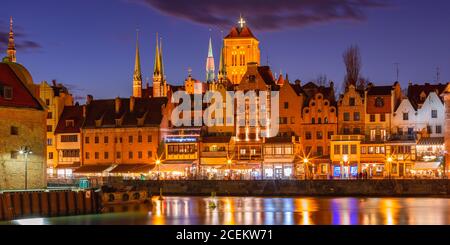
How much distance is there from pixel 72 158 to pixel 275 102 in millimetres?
24859

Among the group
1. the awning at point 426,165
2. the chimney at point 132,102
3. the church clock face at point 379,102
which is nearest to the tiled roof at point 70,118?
the chimney at point 132,102

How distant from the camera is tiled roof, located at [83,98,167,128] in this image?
101000 mm

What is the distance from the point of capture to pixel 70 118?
105 metres

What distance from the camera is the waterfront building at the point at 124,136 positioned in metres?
99.2

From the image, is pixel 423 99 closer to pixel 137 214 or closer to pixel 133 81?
pixel 137 214

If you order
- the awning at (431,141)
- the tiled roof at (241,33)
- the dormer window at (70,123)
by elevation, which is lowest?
the awning at (431,141)

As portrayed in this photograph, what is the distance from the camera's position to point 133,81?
Result: 487 ft

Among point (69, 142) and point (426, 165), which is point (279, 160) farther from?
point (69, 142)

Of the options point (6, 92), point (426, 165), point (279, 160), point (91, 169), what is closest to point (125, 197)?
point (6, 92)

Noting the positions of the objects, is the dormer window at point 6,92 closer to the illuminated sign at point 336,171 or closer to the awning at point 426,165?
the illuminated sign at point 336,171

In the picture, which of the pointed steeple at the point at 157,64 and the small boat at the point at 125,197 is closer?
the small boat at the point at 125,197
